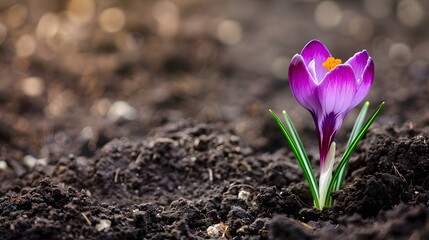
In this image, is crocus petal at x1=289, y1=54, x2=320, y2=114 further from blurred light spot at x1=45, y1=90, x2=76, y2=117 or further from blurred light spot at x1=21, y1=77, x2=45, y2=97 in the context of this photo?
blurred light spot at x1=21, y1=77, x2=45, y2=97

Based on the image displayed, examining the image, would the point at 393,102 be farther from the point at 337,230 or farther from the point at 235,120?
the point at 337,230

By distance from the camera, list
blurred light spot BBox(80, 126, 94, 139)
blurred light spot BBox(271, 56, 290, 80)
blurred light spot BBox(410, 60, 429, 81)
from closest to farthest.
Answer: blurred light spot BBox(80, 126, 94, 139), blurred light spot BBox(410, 60, 429, 81), blurred light spot BBox(271, 56, 290, 80)

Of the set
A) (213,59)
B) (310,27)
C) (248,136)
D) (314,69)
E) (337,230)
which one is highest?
(310,27)

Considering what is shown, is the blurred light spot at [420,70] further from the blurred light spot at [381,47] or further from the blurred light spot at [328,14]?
the blurred light spot at [328,14]

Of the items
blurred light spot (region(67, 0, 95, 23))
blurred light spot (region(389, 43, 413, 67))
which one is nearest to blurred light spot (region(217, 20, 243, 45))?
blurred light spot (region(67, 0, 95, 23))

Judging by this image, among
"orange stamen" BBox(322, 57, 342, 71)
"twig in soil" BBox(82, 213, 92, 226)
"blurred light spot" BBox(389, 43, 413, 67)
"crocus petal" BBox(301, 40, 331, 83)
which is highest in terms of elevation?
"blurred light spot" BBox(389, 43, 413, 67)

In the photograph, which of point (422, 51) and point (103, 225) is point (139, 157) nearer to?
point (103, 225)

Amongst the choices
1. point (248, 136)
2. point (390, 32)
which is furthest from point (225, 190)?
point (390, 32)

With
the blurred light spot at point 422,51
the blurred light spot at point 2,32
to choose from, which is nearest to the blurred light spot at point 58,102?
the blurred light spot at point 2,32
